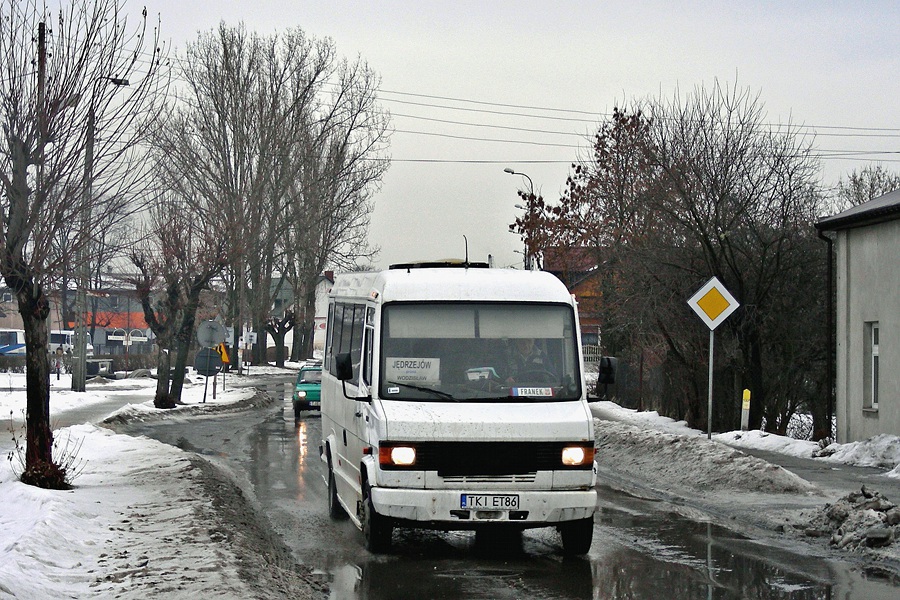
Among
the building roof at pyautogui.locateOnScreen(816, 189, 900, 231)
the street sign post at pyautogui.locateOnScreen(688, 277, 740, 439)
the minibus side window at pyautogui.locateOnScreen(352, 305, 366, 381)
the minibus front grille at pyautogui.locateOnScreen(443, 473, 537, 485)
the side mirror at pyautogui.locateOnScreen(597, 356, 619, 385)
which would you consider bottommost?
the minibus front grille at pyautogui.locateOnScreen(443, 473, 537, 485)

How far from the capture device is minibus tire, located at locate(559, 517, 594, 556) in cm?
952

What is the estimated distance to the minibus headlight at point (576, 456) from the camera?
368 inches

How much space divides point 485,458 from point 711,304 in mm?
10184

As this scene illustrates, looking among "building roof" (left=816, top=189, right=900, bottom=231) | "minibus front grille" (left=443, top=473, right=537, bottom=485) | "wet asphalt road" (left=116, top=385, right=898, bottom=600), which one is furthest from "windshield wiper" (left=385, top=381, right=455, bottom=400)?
"building roof" (left=816, top=189, right=900, bottom=231)

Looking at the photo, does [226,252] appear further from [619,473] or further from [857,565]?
[857,565]

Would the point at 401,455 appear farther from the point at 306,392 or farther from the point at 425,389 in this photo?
the point at 306,392

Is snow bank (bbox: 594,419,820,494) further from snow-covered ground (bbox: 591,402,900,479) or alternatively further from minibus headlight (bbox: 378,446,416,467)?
minibus headlight (bbox: 378,446,416,467)

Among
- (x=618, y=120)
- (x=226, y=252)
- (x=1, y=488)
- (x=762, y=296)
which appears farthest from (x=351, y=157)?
(x=1, y=488)

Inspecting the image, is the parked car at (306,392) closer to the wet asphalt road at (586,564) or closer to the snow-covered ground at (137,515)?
the snow-covered ground at (137,515)

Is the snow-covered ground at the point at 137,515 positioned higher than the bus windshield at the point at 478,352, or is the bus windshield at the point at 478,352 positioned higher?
the bus windshield at the point at 478,352

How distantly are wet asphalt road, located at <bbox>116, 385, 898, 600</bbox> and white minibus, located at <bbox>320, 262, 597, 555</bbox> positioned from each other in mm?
321

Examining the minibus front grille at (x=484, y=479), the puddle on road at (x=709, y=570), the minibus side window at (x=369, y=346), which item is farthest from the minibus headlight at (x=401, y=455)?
the puddle on road at (x=709, y=570)

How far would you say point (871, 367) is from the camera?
2030 centimetres

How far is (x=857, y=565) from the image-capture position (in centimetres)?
920
